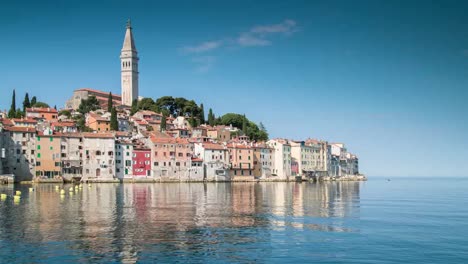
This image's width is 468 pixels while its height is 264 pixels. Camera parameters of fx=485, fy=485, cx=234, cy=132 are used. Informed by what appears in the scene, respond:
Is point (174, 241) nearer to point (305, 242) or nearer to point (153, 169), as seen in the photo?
point (305, 242)

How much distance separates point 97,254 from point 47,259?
2.18 metres

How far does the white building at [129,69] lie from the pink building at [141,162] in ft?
212

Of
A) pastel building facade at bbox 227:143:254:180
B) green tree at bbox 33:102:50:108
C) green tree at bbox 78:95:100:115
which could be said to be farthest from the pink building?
green tree at bbox 33:102:50:108

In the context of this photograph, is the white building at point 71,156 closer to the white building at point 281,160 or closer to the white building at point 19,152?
the white building at point 19,152

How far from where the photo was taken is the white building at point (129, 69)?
159 m

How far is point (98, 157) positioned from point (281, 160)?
152ft

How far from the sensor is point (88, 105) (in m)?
135

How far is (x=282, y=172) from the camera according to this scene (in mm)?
118438

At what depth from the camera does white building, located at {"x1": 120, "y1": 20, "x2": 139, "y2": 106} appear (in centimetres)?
15938

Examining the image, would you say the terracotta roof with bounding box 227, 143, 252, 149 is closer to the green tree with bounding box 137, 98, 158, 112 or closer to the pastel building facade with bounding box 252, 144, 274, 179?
the pastel building facade with bounding box 252, 144, 274, 179

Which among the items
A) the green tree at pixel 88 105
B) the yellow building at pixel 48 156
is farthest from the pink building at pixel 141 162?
the green tree at pixel 88 105

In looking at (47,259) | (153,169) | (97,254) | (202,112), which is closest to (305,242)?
(97,254)

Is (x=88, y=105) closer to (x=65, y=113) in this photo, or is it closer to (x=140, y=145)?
(x=65, y=113)

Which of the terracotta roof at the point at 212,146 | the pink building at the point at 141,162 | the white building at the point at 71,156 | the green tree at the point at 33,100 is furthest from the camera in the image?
the green tree at the point at 33,100
